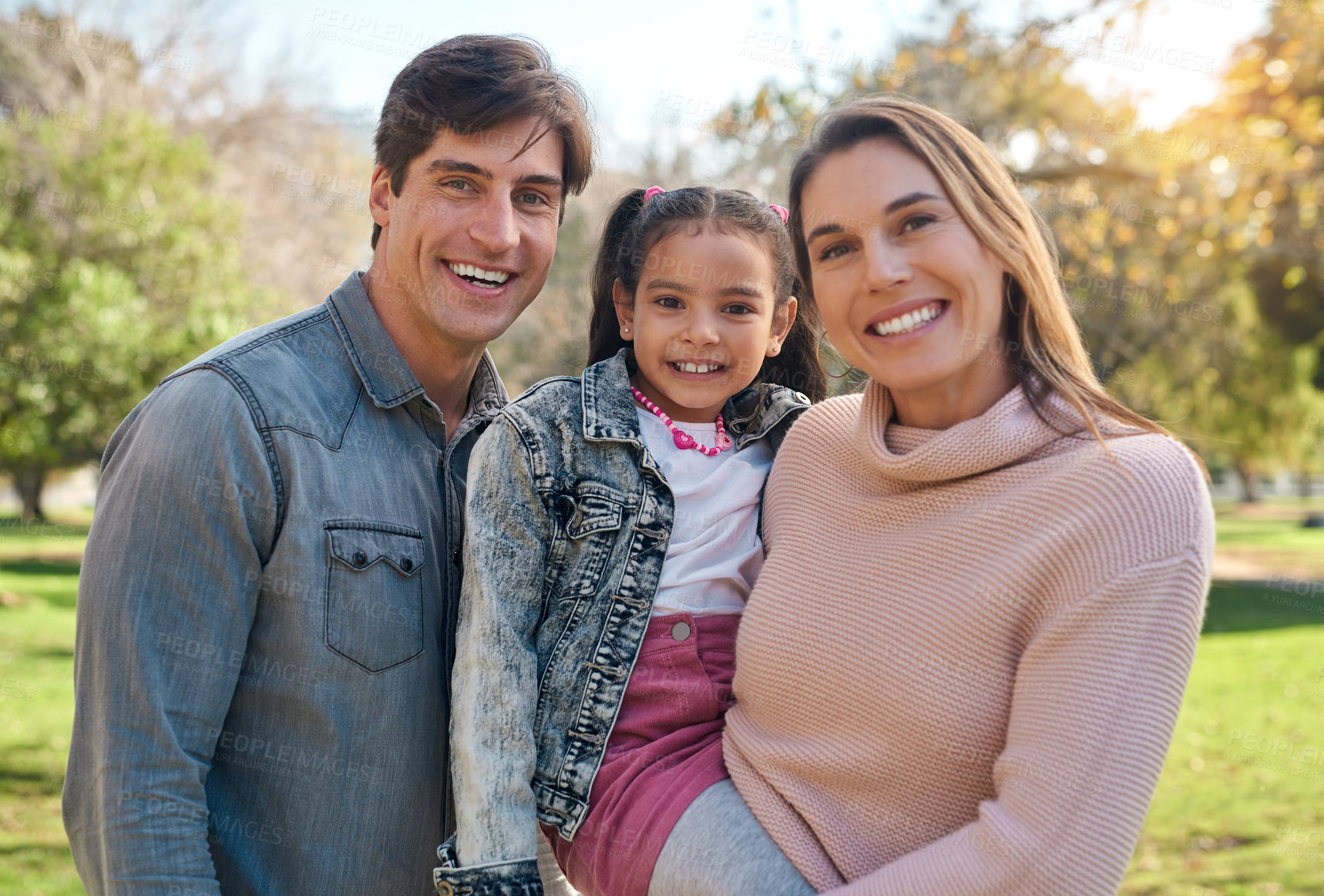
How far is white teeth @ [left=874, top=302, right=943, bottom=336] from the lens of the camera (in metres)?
1.96

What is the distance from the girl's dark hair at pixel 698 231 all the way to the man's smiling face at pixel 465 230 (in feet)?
0.82

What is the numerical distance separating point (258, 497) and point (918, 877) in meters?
1.46

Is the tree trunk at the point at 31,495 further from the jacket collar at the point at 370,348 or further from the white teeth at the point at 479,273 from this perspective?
the white teeth at the point at 479,273

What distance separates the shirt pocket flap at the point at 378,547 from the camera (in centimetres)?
Result: 219

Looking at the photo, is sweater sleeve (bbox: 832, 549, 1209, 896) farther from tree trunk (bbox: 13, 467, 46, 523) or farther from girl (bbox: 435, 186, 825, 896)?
tree trunk (bbox: 13, 467, 46, 523)

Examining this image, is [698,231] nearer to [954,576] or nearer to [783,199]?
[954,576]

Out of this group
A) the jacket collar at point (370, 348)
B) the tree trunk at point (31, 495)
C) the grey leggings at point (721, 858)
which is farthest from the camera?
the tree trunk at point (31, 495)

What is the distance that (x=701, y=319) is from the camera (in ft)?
8.18

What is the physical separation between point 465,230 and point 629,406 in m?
0.61

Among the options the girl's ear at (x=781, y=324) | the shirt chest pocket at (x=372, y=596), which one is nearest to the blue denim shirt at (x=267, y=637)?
the shirt chest pocket at (x=372, y=596)

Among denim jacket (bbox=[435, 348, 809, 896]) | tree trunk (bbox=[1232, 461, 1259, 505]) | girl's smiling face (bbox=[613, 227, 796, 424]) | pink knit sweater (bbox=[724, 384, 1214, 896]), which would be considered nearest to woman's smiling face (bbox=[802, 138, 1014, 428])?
pink knit sweater (bbox=[724, 384, 1214, 896])

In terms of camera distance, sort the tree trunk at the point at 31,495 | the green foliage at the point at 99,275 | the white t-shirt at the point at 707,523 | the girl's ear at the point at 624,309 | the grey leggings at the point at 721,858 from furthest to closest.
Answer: the tree trunk at the point at 31,495, the green foliage at the point at 99,275, the girl's ear at the point at 624,309, the white t-shirt at the point at 707,523, the grey leggings at the point at 721,858

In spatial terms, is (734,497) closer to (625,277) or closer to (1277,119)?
(625,277)

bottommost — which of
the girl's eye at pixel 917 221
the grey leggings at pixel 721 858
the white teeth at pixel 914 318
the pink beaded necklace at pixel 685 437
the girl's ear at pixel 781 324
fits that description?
the grey leggings at pixel 721 858
